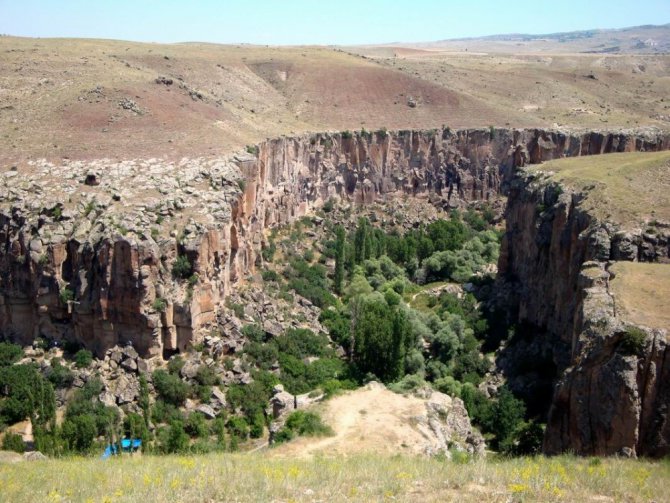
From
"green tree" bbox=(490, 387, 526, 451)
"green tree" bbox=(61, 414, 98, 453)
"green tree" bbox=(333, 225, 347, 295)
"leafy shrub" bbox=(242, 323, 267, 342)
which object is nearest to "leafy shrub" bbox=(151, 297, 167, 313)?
"leafy shrub" bbox=(242, 323, 267, 342)

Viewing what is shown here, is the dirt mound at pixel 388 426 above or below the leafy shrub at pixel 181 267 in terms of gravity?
below

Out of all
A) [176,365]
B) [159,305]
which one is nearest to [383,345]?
[176,365]

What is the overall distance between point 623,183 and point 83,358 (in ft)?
108

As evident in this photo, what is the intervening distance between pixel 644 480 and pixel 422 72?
8437 centimetres

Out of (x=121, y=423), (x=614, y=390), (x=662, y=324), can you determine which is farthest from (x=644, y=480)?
(x=121, y=423)

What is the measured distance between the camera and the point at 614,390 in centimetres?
2091

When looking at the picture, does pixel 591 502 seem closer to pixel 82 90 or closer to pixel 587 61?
pixel 82 90

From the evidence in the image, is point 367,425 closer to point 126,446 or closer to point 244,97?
point 126,446

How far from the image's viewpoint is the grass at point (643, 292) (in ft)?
76.8

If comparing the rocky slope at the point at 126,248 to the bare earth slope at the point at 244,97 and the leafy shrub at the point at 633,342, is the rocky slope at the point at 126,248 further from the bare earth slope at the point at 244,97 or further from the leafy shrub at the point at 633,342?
the leafy shrub at the point at 633,342

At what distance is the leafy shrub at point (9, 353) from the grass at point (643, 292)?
31.5 m

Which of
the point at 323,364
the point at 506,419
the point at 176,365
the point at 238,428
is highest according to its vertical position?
the point at 176,365

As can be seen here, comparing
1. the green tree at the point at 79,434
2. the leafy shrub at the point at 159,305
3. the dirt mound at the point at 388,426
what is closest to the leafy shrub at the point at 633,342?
the dirt mound at the point at 388,426

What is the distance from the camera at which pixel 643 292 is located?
26391mm
